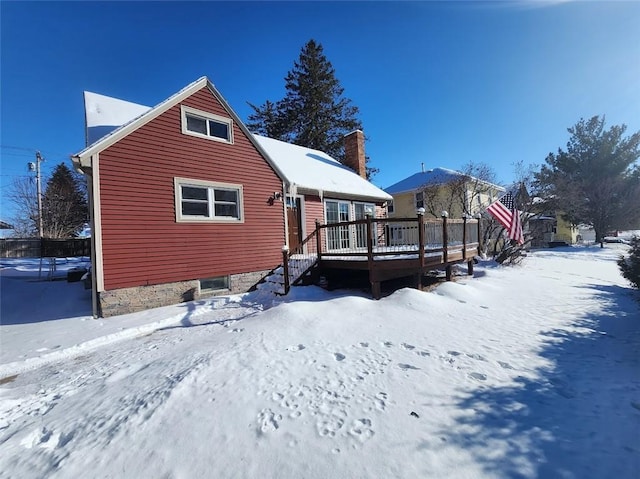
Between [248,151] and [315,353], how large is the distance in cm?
764

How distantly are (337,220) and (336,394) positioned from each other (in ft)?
31.5

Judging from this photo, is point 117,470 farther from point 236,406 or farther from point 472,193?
point 472,193

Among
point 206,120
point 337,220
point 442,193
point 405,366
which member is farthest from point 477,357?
point 442,193

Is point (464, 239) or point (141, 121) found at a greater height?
point (141, 121)

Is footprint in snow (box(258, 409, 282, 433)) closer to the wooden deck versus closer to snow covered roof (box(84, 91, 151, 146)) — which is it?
the wooden deck

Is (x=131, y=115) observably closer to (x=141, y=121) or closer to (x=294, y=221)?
(x=141, y=121)

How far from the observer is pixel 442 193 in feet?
63.3

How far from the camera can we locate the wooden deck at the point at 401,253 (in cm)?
718

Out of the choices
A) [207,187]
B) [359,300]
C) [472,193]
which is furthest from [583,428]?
[472,193]

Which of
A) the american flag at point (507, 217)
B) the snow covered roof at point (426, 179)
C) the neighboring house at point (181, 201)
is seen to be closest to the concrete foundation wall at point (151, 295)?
the neighboring house at point (181, 201)

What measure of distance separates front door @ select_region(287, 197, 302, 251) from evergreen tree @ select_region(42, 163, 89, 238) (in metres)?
23.2

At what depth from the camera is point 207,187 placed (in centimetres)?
869

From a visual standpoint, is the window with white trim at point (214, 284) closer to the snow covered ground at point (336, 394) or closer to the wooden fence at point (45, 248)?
the snow covered ground at point (336, 394)

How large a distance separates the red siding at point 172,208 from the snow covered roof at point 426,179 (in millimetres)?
13237
